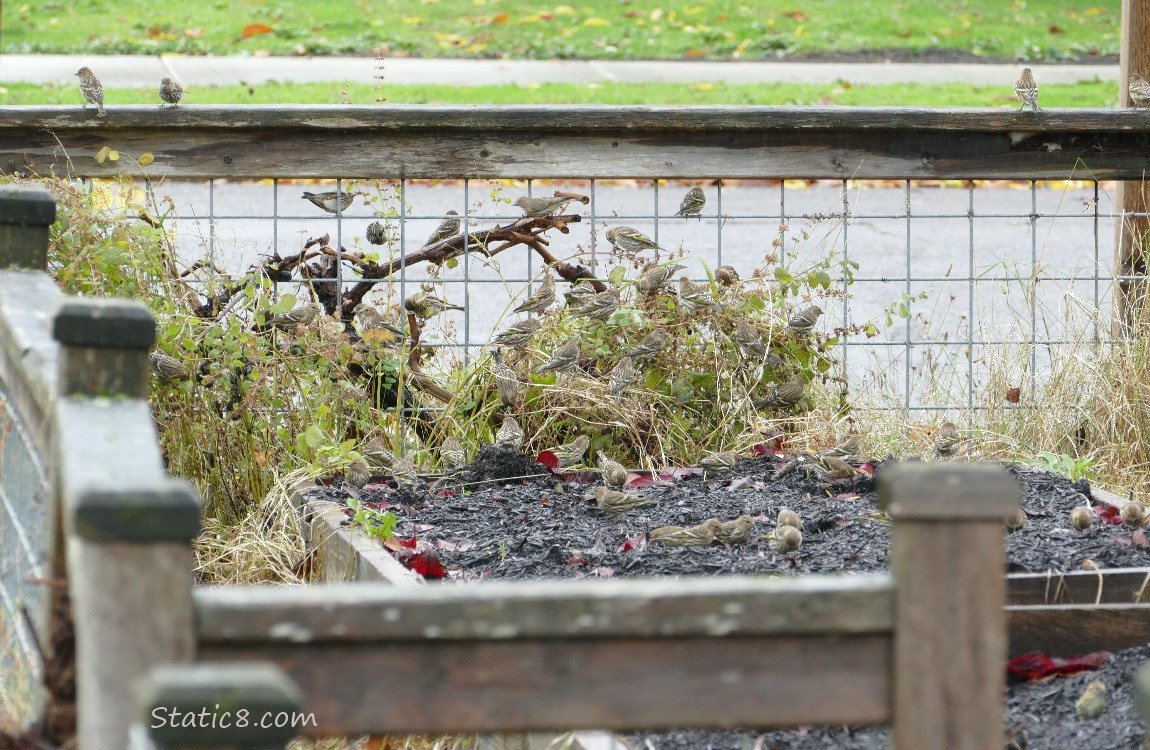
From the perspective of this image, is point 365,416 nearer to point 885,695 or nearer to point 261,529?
point 261,529

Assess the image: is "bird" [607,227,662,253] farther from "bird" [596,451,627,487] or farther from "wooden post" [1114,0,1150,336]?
"wooden post" [1114,0,1150,336]

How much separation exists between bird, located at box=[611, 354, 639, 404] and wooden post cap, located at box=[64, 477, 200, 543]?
9.85ft

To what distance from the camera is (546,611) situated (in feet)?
4.83

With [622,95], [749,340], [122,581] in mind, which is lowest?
[122,581]

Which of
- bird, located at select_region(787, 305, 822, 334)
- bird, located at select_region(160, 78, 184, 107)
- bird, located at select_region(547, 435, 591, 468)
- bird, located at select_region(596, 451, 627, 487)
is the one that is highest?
bird, located at select_region(160, 78, 184, 107)

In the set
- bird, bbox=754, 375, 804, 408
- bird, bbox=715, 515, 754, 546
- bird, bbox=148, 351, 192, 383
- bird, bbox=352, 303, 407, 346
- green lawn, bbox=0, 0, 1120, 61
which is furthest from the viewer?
green lawn, bbox=0, 0, 1120, 61

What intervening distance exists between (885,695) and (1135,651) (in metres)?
1.61

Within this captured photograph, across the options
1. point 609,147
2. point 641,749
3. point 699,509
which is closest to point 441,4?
point 609,147

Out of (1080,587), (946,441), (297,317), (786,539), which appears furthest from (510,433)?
(1080,587)

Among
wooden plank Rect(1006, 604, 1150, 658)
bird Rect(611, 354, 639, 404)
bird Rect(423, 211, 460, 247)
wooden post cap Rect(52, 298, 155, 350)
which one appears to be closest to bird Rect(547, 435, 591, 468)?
bird Rect(611, 354, 639, 404)

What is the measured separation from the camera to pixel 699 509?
379 centimetres

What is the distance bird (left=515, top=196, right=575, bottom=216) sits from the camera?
15.2ft

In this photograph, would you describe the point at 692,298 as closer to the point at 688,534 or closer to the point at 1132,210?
the point at 688,534

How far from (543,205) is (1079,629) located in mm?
2369
